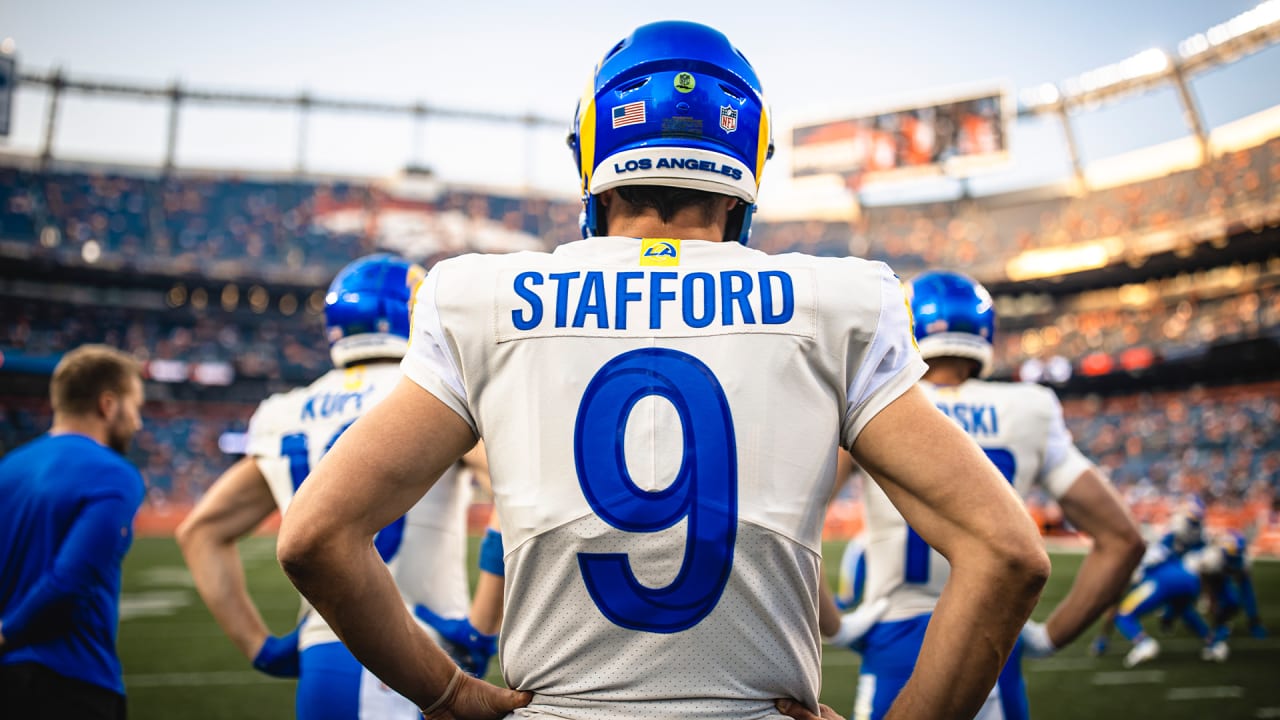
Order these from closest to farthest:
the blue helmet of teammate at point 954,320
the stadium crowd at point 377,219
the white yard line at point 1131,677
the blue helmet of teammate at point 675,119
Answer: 1. the blue helmet of teammate at point 675,119
2. the blue helmet of teammate at point 954,320
3. the white yard line at point 1131,677
4. the stadium crowd at point 377,219

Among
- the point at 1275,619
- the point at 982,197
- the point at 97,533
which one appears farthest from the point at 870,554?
the point at 982,197

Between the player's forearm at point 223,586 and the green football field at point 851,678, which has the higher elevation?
the player's forearm at point 223,586

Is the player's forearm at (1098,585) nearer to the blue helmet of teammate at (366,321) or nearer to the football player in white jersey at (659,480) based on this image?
the football player in white jersey at (659,480)

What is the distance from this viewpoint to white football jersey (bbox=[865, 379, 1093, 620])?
3.01 metres

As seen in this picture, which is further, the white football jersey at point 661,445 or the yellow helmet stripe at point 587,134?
the yellow helmet stripe at point 587,134

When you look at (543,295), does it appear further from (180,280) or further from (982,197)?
(982,197)

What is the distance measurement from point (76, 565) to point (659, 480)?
2.62 meters

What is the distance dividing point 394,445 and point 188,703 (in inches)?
278

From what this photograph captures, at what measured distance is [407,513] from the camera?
2.83m

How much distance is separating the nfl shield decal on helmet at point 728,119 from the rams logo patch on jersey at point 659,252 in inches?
10.3

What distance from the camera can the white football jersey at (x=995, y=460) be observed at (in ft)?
9.88

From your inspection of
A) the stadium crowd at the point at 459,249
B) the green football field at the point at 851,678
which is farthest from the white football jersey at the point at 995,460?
the stadium crowd at the point at 459,249

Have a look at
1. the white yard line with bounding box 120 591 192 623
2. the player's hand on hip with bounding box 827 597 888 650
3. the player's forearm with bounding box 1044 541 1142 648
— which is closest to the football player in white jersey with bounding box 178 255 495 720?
the player's hand on hip with bounding box 827 597 888 650

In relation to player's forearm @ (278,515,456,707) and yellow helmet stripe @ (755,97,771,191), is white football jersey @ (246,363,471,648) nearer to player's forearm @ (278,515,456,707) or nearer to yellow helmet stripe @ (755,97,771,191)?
player's forearm @ (278,515,456,707)
